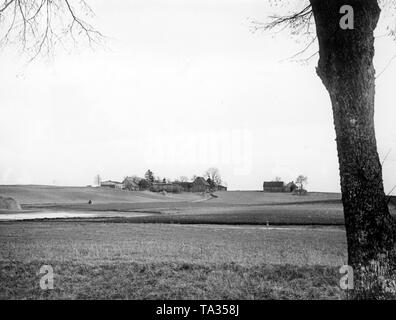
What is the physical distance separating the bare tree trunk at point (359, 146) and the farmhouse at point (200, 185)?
147310mm

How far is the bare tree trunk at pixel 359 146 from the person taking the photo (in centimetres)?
529

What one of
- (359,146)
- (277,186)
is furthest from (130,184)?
(359,146)

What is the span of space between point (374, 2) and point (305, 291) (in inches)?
176

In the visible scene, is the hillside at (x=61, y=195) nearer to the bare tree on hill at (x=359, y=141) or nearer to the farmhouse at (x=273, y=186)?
the farmhouse at (x=273, y=186)

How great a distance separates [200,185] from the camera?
156 meters

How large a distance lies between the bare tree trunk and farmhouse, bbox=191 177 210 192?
483 feet

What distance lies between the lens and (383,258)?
208 inches

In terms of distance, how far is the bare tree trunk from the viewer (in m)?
5.29

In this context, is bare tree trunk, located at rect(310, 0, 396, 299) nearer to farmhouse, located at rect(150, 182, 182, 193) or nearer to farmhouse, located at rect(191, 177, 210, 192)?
farmhouse, located at rect(150, 182, 182, 193)

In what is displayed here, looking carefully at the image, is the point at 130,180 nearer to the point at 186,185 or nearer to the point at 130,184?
the point at 130,184

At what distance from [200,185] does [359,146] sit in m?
151

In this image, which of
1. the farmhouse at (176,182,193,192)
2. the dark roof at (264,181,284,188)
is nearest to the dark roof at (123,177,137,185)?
the farmhouse at (176,182,193,192)
